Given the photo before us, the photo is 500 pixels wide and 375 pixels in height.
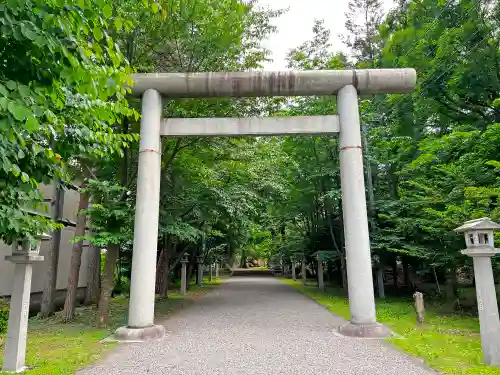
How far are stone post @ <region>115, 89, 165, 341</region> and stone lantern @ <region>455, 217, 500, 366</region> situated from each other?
5.78m

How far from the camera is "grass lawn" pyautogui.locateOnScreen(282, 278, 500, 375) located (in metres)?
5.15

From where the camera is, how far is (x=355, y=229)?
7512 millimetres

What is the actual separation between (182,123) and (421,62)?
9.79 m

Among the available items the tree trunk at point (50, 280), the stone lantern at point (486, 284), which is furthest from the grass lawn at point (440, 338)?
the tree trunk at point (50, 280)

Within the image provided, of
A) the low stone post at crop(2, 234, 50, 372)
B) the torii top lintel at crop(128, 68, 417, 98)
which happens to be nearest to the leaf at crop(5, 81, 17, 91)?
the low stone post at crop(2, 234, 50, 372)

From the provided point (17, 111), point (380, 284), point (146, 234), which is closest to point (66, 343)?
point (146, 234)

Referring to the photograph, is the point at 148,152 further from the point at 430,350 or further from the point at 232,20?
the point at 430,350

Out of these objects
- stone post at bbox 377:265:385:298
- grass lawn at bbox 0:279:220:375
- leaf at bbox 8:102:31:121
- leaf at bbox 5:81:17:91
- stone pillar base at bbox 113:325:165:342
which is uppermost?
leaf at bbox 5:81:17:91

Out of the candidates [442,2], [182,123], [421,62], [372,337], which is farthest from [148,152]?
[442,2]

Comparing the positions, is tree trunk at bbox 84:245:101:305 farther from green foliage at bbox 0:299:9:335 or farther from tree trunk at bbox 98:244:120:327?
green foliage at bbox 0:299:9:335

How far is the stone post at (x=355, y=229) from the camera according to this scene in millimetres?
7223

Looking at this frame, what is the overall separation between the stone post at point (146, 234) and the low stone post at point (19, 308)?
2.14 metres

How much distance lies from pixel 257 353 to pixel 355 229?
10.6ft

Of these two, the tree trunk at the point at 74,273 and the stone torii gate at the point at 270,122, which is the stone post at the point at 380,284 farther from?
the tree trunk at the point at 74,273
